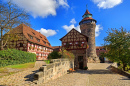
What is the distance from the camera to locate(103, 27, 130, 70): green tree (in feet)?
37.2

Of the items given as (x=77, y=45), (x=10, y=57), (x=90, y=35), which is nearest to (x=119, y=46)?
(x=77, y=45)

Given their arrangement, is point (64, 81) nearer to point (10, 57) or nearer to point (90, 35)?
point (10, 57)

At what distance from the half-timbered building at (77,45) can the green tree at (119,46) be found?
5023 mm

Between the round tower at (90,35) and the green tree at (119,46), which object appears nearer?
the green tree at (119,46)

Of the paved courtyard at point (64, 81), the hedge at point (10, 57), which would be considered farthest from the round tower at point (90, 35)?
the paved courtyard at point (64, 81)

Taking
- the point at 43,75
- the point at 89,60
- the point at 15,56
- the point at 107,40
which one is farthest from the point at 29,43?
the point at 89,60

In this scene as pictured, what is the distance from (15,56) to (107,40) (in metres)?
12.4

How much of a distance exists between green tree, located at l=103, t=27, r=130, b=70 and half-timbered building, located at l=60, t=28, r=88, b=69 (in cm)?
502

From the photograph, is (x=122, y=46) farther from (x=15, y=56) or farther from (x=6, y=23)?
(x=6, y=23)

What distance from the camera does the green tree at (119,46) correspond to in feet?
37.2

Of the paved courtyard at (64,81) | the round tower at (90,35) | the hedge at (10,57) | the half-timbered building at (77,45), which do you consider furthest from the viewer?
the round tower at (90,35)

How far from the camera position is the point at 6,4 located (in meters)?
12.4

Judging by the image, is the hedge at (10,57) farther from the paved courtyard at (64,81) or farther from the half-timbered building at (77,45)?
the half-timbered building at (77,45)

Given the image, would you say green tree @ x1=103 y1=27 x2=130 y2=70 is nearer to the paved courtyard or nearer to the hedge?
the paved courtyard
